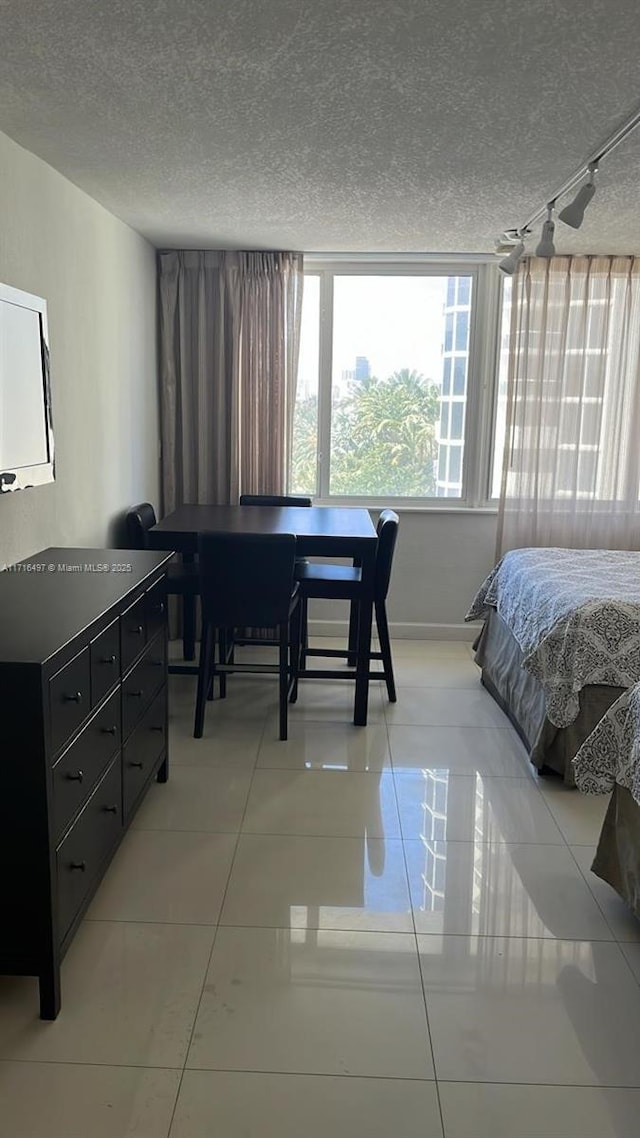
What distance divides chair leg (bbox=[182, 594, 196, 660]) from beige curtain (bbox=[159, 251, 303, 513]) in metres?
0.73

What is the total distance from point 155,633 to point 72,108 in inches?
65.8

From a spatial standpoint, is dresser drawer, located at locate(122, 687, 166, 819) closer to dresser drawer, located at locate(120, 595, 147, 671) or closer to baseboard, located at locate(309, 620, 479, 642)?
dresser drawer, located at locate(120, 595, 147, 671)

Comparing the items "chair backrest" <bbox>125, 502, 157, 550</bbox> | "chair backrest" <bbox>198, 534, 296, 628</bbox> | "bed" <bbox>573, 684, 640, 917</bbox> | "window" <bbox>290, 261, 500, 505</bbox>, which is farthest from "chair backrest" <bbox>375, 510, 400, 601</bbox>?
"bed" <bbox>573, 684, 640, 917</bbox>

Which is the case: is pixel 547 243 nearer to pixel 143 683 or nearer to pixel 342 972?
pixel 143 683

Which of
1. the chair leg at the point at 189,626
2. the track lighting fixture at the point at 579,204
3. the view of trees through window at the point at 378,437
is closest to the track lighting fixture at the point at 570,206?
the track lighting fixture at the point at 579,204

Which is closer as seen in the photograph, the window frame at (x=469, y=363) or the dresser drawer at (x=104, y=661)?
the dresser drawer at (x=104, y=661)

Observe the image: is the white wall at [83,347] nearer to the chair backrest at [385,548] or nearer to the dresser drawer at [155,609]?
the dresser drawer at [155,609]

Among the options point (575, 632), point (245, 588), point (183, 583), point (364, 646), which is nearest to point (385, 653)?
point (364, 646)

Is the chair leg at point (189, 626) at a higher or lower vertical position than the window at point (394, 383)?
lower

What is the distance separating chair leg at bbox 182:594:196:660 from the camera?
4602mm

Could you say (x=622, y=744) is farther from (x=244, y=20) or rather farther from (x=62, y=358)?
(x=62, y=358)

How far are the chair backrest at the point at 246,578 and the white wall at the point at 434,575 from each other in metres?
1.75

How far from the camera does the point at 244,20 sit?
1.96 meters

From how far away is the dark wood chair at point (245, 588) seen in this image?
136 inches
